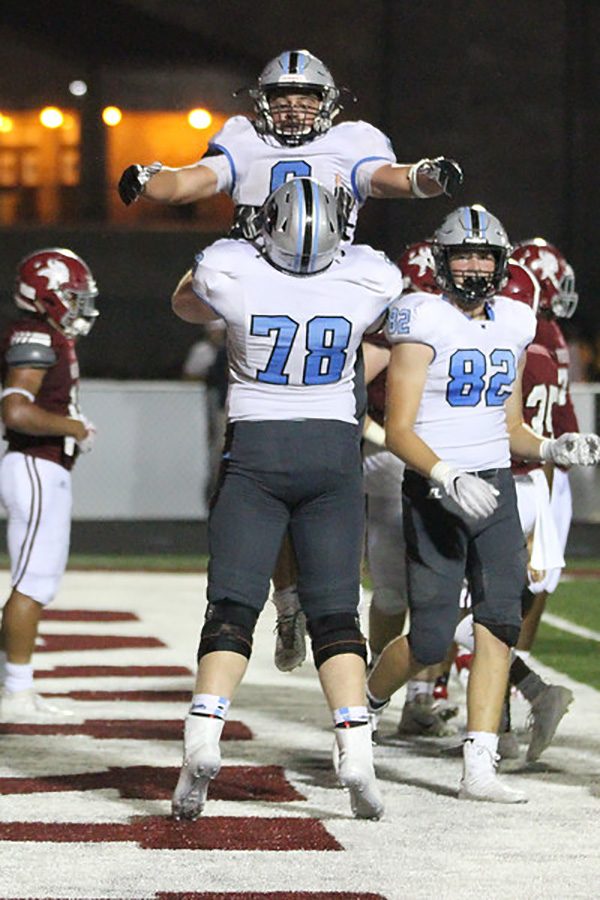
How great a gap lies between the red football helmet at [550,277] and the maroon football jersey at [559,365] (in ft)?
0.22

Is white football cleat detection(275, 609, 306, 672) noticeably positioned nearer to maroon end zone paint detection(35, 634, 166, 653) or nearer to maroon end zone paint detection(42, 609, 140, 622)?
maroon end zone paint detection(35, 634, 166, 653)

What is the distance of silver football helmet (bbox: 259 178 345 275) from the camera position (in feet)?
17.1

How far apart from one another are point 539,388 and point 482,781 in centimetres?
182

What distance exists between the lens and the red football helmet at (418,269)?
6977 millimetres

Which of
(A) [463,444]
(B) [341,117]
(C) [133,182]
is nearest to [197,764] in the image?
(A) [463,444]

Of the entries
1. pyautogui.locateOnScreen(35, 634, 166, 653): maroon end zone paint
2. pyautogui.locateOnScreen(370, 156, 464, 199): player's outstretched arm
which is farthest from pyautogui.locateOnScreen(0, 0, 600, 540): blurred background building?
pyautogui.locateOnScreen(370, 156, 464, 199): player's outstretched arm

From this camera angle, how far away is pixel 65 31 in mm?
26719

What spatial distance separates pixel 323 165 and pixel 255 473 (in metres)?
1.14

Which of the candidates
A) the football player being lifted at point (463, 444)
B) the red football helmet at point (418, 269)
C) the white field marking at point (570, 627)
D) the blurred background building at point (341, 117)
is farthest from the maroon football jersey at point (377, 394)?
the blurred background building at point (341, 117)

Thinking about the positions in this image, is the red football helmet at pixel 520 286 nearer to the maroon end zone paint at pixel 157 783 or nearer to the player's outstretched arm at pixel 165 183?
the player's outstretched arm at pixel 165 183

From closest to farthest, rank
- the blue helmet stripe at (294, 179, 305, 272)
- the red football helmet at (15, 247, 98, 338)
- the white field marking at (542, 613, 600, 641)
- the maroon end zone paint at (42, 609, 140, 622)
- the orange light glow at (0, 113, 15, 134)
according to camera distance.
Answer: the blue helmet stripe at (294, 179, 305, 272), the red football helmet at (15, 247, 98, 338), the white field marking at (542, 613, 600, 641), the maroon end zone paint at (42, 609, 140, 622), the orange light glow at (0, 113, 15, 134)

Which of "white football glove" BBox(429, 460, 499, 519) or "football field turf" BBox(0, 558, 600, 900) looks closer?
"football field turf" BBox(0, 558, 600, 900)

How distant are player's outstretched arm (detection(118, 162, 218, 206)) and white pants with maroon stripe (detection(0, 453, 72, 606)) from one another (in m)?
1.75

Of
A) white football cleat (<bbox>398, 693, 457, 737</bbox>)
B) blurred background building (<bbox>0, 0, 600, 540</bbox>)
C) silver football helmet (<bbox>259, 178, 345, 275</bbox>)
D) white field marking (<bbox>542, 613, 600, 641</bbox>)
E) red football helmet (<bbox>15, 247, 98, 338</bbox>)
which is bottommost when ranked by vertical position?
white field marking (<bbox>542, 613, 600, 641</bbox>)
